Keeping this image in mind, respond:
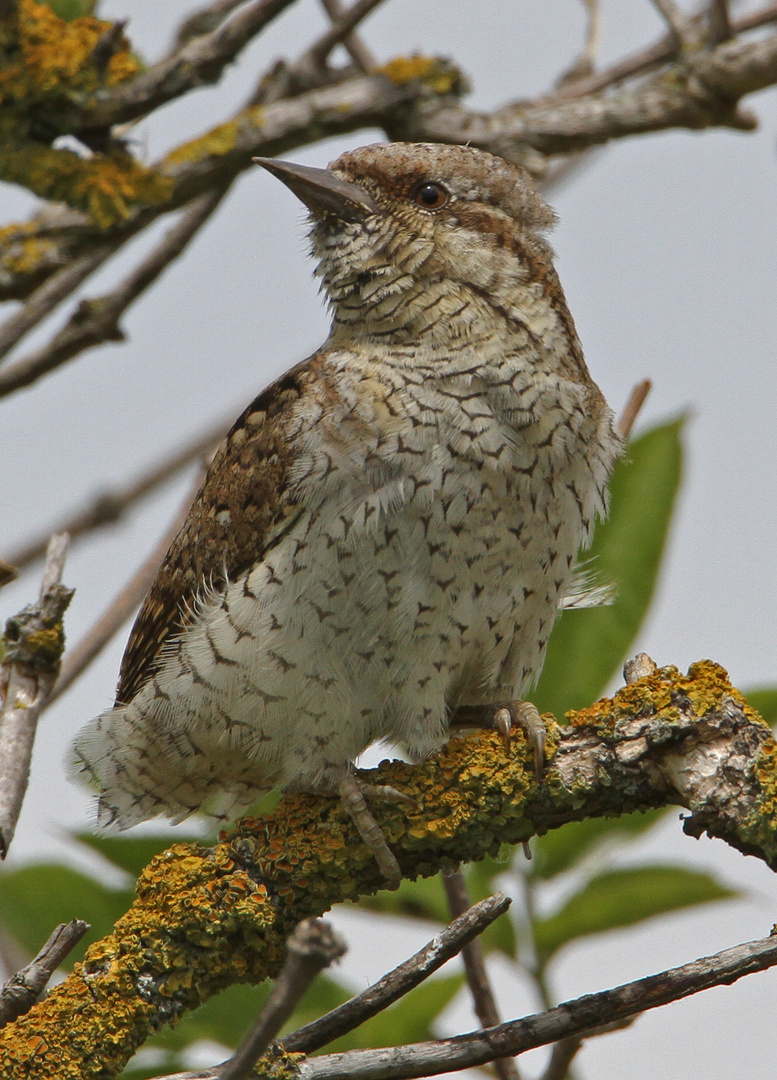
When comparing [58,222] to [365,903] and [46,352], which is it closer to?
[46,352]

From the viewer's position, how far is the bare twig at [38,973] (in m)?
2.04

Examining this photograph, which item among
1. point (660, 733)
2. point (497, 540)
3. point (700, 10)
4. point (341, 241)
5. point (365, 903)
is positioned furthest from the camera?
point (700, 10)

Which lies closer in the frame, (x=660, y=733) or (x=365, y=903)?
(x=660, y=733)

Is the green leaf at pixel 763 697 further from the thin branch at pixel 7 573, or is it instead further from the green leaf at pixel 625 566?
the thin branch at pixel 7 573

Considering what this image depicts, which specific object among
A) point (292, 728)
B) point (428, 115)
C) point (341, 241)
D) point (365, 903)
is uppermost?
point (428, 115)

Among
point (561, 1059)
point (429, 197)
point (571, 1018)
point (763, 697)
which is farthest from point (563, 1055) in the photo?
point (429, 197)

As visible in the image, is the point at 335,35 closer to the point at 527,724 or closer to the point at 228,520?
the point at 228,520

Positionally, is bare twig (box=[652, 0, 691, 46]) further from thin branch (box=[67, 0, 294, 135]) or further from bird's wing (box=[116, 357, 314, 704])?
bird's wing (box=[116, 357, 314, 704])

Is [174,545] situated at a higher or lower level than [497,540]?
higher

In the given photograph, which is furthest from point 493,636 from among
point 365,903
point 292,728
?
point 365,903

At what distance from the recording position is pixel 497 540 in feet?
8.95

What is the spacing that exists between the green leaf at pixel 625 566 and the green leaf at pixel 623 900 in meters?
0.45

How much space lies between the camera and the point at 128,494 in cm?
435

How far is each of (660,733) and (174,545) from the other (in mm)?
1590
